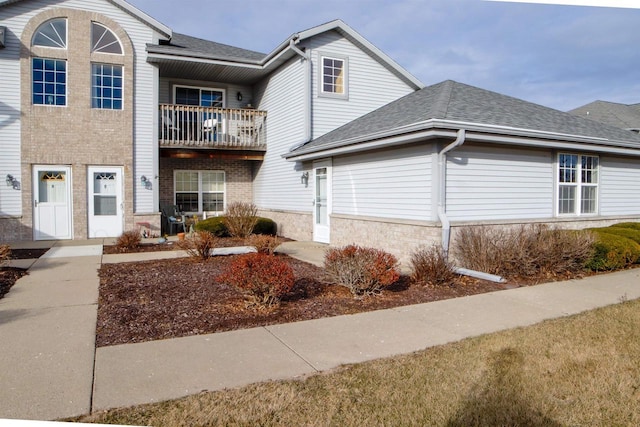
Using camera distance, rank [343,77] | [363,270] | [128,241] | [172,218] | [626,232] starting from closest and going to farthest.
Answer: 1. [363,270]
2. [626,232]
3. [128,241]
4. [343,77]
5. [172,218]

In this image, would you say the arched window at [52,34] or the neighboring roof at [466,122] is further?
the arched window at [52,34]

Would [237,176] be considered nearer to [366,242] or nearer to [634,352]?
[366,242]

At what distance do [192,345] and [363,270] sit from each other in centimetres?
310

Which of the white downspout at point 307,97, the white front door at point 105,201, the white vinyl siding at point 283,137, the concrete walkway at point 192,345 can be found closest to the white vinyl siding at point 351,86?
the white downspout at point 307,97

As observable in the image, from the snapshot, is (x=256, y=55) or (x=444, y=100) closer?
(x=444, y=100)

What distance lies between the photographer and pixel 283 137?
16.0 metres

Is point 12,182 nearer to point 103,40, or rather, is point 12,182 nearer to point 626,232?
point 103,40

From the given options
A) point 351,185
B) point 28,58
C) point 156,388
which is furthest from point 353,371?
point 28,58

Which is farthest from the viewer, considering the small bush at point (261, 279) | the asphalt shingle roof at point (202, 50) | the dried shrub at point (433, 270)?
the asphalt shingle roof at point (202, 50)

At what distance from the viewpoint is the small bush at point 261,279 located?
628 centimetres

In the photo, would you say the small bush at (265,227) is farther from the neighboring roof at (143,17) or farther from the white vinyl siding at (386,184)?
the neighboring roof at (143,17)

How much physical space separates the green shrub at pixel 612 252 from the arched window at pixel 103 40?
15.3 m

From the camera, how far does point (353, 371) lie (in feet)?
13.8

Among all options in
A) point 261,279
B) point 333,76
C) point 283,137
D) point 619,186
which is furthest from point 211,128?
point 619,186
